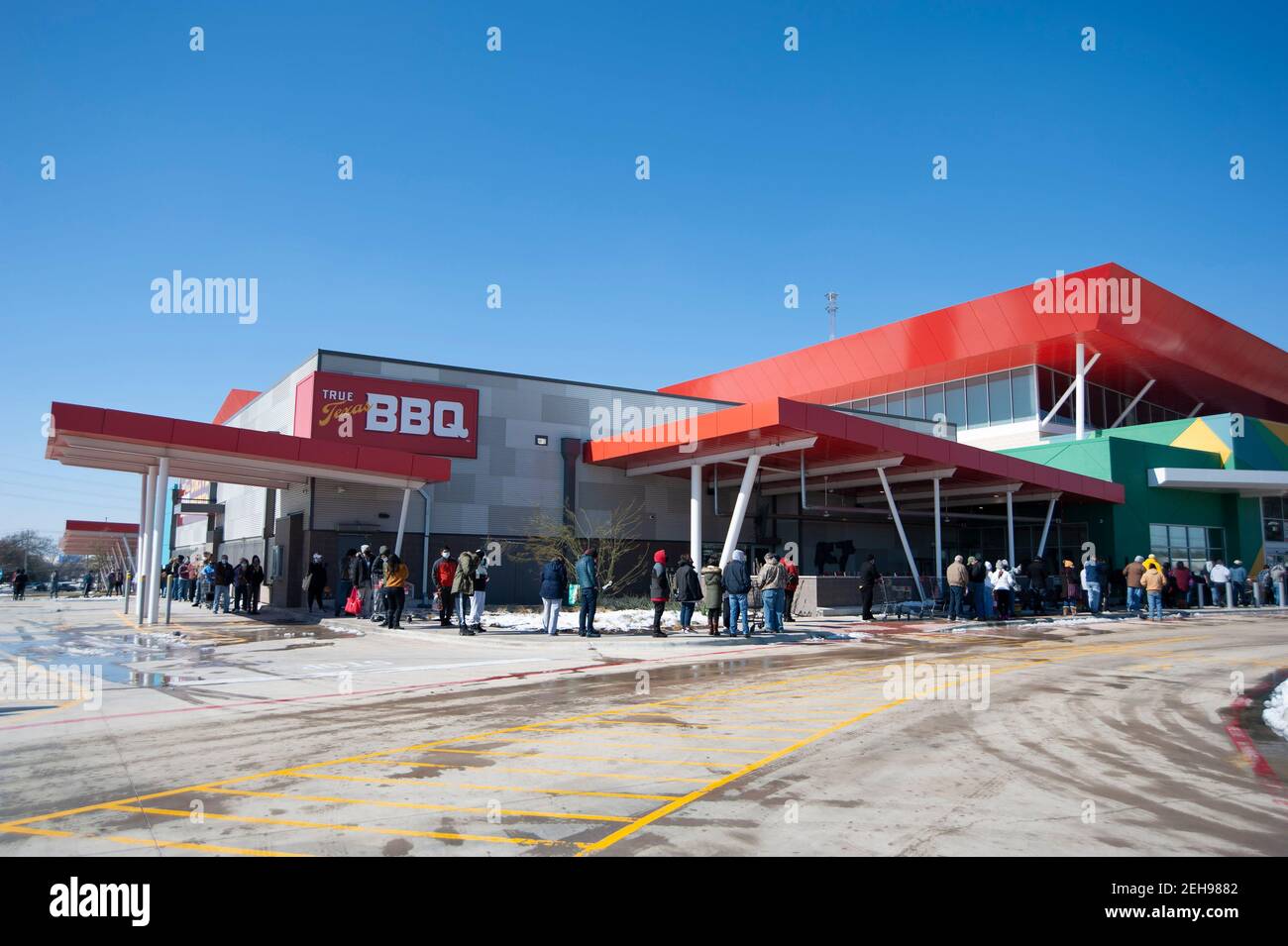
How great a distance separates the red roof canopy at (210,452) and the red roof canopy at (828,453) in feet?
21.7

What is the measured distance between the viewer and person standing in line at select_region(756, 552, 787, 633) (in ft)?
56.1

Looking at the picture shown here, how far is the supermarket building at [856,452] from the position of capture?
2356cm

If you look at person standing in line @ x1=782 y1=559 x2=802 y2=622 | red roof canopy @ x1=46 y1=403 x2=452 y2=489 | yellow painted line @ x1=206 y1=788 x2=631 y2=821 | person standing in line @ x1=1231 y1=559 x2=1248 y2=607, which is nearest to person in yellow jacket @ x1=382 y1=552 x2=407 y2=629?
red roof canopy @ x1=46 y1=403 x2=452 y2=489

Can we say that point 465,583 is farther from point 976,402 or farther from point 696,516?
point 976,402

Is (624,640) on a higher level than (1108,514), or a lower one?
lower

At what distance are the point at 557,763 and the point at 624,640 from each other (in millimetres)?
9765

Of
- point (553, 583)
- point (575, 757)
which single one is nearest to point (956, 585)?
point (553, 583)

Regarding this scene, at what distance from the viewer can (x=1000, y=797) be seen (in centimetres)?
523

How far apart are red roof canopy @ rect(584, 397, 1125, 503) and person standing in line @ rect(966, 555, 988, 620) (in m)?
3.37

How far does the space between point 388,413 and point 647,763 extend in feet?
66.5

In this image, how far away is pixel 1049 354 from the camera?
114 ft

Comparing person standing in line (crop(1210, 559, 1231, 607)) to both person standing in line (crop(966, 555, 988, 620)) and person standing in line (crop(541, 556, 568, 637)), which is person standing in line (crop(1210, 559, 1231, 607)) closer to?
person standing in line (crop(966, 555, 988, 620))
